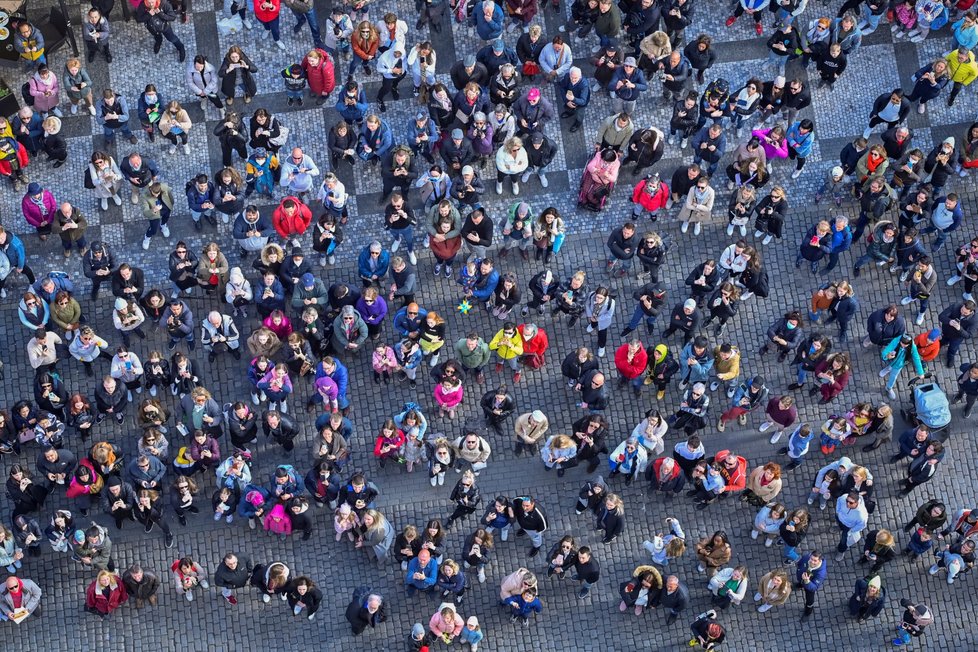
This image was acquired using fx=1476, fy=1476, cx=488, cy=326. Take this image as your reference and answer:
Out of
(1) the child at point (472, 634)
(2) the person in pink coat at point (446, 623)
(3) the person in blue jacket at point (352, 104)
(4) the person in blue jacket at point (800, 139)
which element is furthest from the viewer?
(3) the person in blue jacket at point (352, 104)

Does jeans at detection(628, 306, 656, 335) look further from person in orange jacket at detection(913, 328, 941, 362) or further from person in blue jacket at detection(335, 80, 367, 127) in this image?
person in blue jacket at detection(335, 80, 367, 127)

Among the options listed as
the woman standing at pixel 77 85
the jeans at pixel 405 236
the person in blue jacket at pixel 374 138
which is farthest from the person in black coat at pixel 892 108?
the woman standing at pixel 77 85

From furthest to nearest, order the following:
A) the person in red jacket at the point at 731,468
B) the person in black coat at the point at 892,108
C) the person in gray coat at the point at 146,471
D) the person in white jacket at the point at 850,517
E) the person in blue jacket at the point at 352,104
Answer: the person in black coat at the point at 892,108
the person in blue jacket at the point at 352,104
the person in red jacket at the point at 731,468
the person in white jacket at the point at 850,517
the person in gray coat at the point at 146,471

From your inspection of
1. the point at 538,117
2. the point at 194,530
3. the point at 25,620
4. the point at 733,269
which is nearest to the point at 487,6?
the point at 538,117

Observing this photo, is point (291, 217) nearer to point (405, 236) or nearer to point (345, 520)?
point (405, 236)

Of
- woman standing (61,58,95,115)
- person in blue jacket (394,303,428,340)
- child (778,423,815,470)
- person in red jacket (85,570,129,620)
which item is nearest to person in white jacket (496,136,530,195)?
person in blue jacket (394,303,428,340)

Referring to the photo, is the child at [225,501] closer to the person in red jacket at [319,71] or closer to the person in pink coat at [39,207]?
the person in pink coat at [39,207]

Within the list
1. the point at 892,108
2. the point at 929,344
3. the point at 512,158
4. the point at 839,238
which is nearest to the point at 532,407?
the point at 512,158
